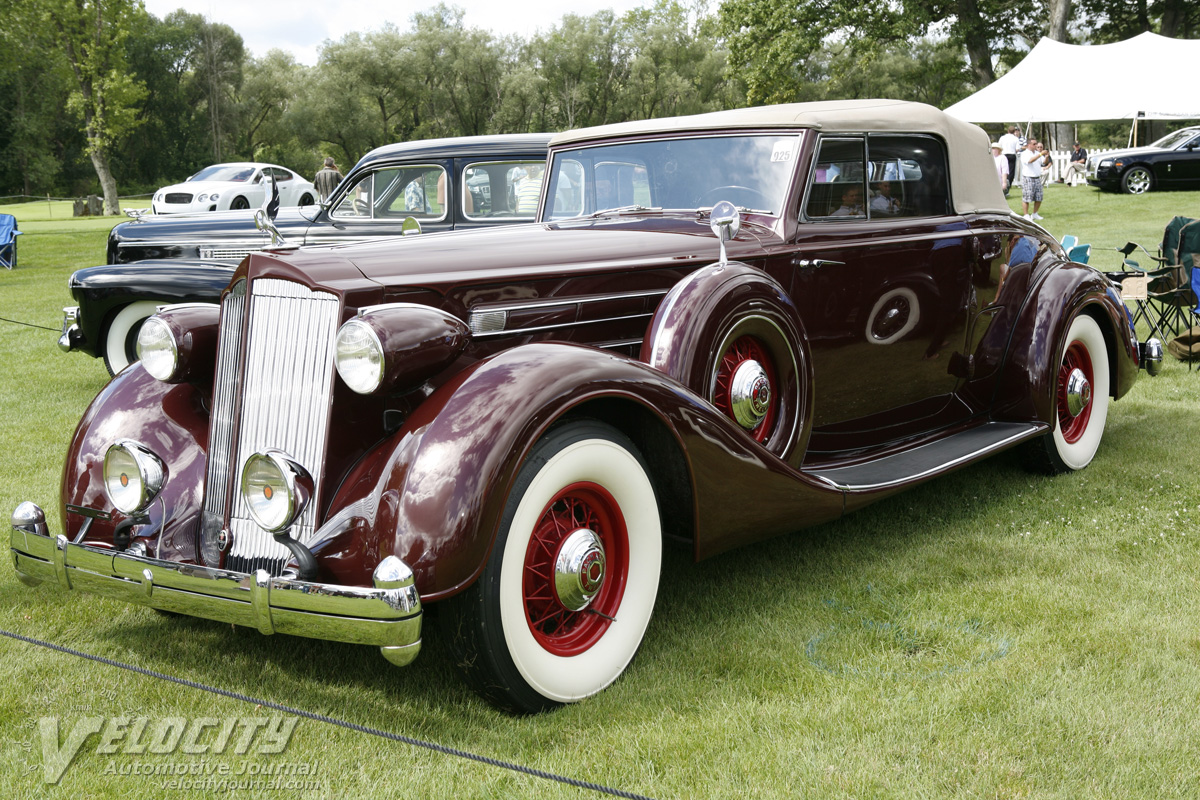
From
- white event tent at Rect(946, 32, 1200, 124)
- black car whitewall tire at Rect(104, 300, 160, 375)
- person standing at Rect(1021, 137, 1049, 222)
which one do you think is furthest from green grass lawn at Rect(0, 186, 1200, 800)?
person standing at Rect(1021, 137, 1049, 222)

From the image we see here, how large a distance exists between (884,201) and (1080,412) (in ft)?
5.88

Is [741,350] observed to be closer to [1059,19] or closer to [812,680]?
[812,680]

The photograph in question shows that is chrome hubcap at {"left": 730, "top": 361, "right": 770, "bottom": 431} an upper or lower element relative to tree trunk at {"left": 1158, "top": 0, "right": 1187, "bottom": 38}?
lower

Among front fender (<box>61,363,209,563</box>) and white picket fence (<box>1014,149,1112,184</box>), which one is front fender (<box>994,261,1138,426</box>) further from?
white picket fence (<box>1014,149,1112,184</box>)

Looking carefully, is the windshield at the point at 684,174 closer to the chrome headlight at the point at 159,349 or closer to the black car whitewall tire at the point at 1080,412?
the black car whitewall tire at the point at 1080,412

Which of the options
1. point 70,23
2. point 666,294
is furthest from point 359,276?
point 70,23

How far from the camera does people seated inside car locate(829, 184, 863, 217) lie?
4.14 m

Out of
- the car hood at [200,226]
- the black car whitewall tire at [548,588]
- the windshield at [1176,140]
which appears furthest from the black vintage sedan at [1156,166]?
the black car whitewall tire at [548,588]

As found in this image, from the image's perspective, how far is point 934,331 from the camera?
14.6 feet

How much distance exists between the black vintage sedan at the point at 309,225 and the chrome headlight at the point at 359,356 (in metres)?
4.46

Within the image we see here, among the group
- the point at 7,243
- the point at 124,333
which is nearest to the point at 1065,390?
the point at 124,333

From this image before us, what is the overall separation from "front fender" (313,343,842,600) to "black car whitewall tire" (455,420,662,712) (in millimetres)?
93

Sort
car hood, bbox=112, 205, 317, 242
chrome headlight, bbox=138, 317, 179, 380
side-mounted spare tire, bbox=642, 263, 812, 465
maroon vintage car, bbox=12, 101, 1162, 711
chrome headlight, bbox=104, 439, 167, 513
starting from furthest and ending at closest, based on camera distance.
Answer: car hood, bbox=112, 205, 317, 242 < side-mounted spare tire, bbox=642, 263, 812, 465 < chrome headlight, bbox=138, 317, 179, 380 < chrome headlight, bbox=104, 439, 167, 513 < maroon vintage car, bbox=12, 101, 1162, 711

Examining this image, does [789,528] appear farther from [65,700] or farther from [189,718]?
[65,700]
